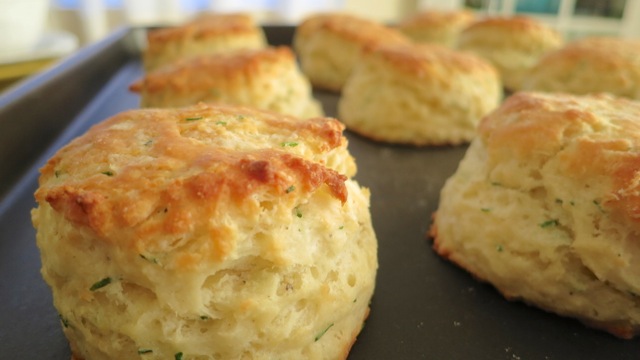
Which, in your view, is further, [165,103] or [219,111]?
A: [165,103]

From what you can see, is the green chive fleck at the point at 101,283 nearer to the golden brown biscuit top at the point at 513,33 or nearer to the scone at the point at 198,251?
the scone at the point at 198,251

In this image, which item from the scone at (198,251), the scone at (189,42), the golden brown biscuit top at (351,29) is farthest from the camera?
the golden brown biscuit top at (351,29)

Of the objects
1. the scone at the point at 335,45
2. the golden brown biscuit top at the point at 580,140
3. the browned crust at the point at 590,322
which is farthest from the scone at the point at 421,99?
the browned crust at the point at 590,322

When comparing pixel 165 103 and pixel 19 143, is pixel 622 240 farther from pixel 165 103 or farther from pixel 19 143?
pixel 19 143

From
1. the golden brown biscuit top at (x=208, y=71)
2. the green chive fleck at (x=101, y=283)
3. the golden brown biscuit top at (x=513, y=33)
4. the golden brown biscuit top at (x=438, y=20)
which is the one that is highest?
the green chive fleck at (x=101, y=283)

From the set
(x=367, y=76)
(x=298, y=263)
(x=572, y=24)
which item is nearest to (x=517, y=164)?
(x=298, y=263)

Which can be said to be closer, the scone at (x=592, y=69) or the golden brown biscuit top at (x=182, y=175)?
the golden brown biscuit top at (x=182, y=175)

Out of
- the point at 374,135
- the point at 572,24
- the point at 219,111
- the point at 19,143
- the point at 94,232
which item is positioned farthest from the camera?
the point at 572,24
